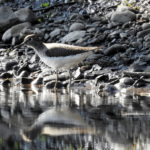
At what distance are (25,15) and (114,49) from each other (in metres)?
6.01

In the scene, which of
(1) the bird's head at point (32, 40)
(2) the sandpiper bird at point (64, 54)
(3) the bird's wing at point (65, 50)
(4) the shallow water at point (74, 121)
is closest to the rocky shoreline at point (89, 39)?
(2) the sandpiper bird at point (64, 54)

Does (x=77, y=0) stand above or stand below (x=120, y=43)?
above

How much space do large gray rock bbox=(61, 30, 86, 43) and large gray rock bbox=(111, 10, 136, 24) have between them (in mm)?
1213

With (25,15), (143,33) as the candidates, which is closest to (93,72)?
(143,33)

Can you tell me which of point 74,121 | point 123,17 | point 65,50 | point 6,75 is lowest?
point 74,121

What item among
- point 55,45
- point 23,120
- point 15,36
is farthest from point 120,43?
point 23,120

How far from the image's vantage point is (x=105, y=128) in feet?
29.7

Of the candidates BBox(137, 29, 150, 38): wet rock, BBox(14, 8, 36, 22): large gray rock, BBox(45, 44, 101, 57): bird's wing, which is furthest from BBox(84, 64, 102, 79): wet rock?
BBox(14, 8, 36, 22): large gray rock

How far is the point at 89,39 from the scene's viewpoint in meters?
18.2

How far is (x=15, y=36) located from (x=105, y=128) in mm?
11727

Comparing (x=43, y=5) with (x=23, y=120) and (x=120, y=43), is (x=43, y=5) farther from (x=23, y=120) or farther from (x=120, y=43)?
(x=23, y=120)

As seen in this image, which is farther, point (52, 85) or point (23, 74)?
point (23, 74)

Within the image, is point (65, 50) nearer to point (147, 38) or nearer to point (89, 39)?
point (147, 38)

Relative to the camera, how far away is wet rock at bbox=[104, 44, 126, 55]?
16.6m
